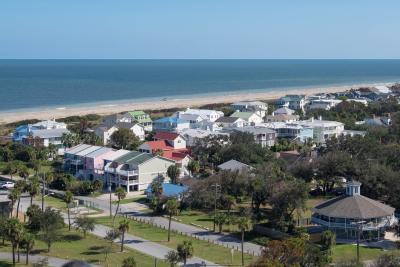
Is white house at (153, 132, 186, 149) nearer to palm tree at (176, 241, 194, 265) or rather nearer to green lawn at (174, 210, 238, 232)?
green lawn at (174, 210, 238, 232)

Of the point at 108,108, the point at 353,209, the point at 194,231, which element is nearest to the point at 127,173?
the point at 194,231

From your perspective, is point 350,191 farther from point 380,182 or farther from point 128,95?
point 128,95

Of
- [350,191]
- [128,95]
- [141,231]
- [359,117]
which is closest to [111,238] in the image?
[141,231]

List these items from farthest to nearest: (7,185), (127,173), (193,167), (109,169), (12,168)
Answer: (12,168)
(193,167)
(109,169)
(127,173)
(7,185)

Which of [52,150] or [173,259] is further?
[52,150]

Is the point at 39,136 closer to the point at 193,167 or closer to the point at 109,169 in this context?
the point at 109,169

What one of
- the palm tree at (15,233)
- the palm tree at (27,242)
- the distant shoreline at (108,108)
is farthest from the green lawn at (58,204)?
the distant shoreline at (108,108)

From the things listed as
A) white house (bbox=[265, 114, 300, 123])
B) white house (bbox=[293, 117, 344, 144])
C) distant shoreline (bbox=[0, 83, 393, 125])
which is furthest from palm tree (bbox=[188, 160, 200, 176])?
distant shoreline (bbox=[0, 83, 393, 125])
